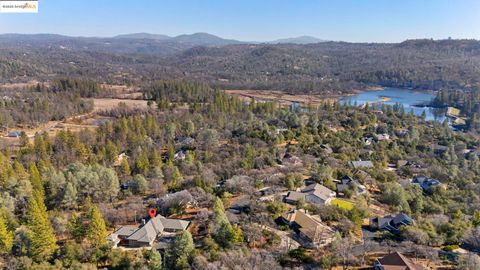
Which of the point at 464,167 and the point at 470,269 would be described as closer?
the point at 470,269

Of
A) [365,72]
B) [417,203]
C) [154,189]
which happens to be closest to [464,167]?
[417,203]

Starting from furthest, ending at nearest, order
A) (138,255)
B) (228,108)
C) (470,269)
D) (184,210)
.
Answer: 1. (228,108)
2. (184,210)
3. (138,255)
4. (470,269)

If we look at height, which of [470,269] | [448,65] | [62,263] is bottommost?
[62,263]

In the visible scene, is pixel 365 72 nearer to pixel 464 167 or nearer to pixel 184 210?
pixel 464 167

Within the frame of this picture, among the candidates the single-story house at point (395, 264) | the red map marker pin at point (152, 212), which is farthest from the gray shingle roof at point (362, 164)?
the red map marker pin at point (152, 212)

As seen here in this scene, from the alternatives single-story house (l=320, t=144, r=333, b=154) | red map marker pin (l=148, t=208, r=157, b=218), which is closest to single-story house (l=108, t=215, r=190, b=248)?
red map marker pin (l=148, t=208, r=157, b=218)

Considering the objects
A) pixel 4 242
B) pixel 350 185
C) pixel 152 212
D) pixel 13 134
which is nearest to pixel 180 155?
pixel 152 212

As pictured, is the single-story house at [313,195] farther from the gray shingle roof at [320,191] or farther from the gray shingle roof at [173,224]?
the gray shingle roof at [173,224]
